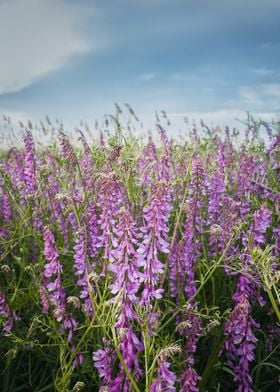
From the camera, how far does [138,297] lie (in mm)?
2379

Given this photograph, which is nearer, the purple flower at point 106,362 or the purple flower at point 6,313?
the purple flower at point 106,362

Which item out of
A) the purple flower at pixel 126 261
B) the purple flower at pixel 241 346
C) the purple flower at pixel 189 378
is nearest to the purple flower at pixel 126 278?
the purple flower at pixel 126 261

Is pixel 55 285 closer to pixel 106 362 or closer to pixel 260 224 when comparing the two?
pixel 106 362

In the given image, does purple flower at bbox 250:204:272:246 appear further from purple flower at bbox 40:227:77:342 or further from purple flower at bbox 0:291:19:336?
purple flower at bbox 0:291:19:336

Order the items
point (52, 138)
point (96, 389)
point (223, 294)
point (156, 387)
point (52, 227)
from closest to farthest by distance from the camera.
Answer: point (156, 387) < point (96, 389) < point (223, 294) < point (52, 227) < point (52, 138)

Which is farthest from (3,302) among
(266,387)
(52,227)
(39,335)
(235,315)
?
(266,387)

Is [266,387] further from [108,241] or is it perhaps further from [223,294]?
[108,241]

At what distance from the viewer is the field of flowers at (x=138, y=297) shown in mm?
2170

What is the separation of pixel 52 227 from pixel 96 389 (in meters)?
1.53

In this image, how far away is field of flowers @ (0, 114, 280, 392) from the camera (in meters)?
2.17

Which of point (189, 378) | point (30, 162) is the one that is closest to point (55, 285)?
point (189, 378)

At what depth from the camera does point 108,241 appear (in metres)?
2.50

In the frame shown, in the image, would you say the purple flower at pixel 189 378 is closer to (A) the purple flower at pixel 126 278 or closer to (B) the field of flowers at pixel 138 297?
(B) the field of flowers at pixel 138 297

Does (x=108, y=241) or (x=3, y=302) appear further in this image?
(x=3, y=302)
